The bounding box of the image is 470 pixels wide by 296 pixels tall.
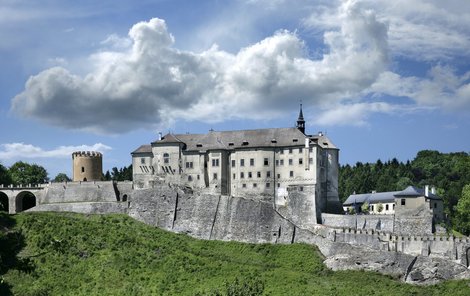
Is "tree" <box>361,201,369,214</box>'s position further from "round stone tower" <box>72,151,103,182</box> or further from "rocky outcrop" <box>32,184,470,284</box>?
"round stone tower" <box>72,151,103,182</box>

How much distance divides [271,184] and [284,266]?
44.8ft

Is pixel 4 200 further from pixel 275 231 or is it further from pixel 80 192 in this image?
pixel 275 231

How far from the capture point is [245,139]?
298 feet

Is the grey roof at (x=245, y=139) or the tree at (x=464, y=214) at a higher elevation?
the grey roof at (x=245, y=139)

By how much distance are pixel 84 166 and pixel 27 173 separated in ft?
72.8

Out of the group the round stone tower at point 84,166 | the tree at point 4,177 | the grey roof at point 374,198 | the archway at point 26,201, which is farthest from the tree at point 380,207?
the tree at point 4,177

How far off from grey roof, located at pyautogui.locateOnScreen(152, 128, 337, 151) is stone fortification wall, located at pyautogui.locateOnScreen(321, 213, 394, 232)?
9597mm

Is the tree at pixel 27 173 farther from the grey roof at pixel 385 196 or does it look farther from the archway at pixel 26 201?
the grey roof at pixel 385 196

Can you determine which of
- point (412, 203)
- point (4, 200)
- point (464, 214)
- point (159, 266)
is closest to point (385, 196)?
point (464, 214)

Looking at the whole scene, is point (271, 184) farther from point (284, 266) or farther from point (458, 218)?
point (458, 218)

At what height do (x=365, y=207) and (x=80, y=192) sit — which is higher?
(x=80, y=192)

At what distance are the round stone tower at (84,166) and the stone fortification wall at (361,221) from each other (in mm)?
32005

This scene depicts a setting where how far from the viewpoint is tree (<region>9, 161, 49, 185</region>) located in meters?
113

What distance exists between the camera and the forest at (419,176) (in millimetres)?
124938
